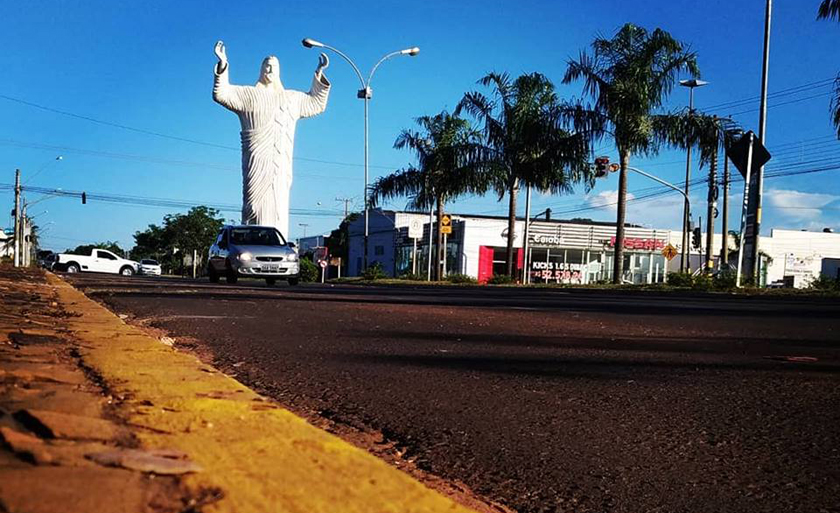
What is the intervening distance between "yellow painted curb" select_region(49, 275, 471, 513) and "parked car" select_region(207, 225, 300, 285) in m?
15.0

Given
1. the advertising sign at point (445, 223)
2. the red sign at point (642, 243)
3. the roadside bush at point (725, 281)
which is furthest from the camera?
the red sign at point (642, 243)

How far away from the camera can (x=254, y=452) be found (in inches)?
51.4

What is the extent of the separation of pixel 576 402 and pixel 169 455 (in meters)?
2.30

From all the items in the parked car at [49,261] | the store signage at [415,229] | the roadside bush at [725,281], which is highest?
the store signage at [415,229]

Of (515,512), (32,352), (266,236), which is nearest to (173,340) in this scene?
(32,352)

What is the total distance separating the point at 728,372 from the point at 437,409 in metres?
2.14

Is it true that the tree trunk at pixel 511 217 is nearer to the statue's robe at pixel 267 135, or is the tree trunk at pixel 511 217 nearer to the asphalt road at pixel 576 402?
the statue's robe at pixel 267 135

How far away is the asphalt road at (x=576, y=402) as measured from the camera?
207cm

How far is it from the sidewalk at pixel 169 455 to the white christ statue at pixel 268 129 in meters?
24.3

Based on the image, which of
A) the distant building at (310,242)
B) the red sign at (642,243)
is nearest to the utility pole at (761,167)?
the red sign at (642,243)

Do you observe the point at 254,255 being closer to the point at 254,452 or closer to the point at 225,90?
the point at 225,90

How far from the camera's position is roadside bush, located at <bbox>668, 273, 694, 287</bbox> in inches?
840

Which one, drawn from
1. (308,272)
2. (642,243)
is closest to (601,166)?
(308,272)

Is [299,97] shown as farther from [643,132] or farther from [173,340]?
[173,340]
